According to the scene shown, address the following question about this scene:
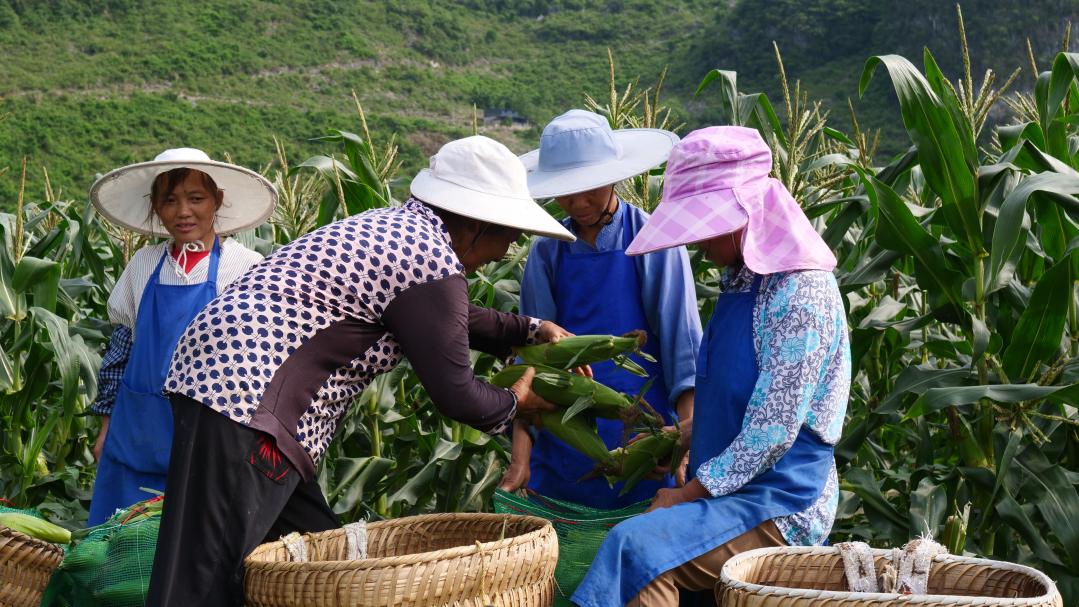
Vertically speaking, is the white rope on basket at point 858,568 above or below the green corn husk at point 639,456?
above

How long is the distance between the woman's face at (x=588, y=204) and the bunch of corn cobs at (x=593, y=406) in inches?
18.8

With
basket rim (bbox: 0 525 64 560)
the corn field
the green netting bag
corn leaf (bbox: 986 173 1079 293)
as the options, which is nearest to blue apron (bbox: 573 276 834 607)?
the corn field

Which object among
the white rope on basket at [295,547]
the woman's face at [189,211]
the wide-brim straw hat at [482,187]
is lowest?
the white rope on basket at [295,547]

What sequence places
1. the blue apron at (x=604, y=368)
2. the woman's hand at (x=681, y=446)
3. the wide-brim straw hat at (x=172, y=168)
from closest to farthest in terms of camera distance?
the woman's hand at (x=681, y=446), the blue apron at (x=604, y=368), the wide-brim straw hat at (x=172, y=168)

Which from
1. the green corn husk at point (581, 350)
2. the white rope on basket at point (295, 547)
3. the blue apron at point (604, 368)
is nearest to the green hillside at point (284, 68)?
the blue apron at point (604, 368)

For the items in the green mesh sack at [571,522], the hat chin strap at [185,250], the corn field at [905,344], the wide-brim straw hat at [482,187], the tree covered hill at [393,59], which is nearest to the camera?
the wide-brim straw hat at [482,187]

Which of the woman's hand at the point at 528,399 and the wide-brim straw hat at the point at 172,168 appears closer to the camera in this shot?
the woman's hand at the point at 528,399

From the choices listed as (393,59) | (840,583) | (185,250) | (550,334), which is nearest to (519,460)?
(550,334)

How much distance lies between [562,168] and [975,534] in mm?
1820

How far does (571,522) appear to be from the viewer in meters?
3.10

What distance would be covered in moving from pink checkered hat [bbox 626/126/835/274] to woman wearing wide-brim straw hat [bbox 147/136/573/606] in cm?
34

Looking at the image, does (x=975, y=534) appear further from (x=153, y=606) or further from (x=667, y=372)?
(x=153, y=606)

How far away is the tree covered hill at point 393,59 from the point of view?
121 ft

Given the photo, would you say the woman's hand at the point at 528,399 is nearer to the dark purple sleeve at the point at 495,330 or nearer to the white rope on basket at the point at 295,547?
the dark purple sleeve at the point at 495,330
